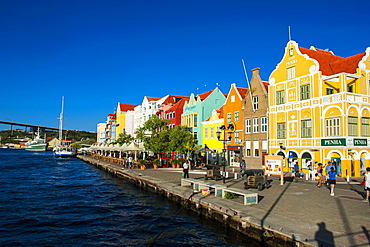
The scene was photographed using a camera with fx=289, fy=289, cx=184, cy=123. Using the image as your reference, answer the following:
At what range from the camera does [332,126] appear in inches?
1140

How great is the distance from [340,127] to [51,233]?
26110mm

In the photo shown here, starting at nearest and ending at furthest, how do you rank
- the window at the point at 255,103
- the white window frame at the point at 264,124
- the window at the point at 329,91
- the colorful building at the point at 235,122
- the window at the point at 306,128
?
the window at the point at 329,91, the window at the point at 306,128, the white window frame at the point at 264,124, the window at the point at 255,103, the colorful building at the point at 235,122

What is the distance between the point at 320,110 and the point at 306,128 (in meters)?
2.66

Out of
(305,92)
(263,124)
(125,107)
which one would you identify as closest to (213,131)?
(263,124)

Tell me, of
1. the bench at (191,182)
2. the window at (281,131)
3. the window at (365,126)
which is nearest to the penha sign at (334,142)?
the window at (365,126)

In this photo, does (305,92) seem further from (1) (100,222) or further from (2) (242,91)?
(1) (100,222)

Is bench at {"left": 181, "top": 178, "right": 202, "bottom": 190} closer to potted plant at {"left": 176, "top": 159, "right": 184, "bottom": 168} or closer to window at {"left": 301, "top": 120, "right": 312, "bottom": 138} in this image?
window at {"left": 301, "top": 120, "right": 312, "bottom": 138}

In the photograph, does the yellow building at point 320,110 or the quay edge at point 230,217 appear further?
the yellow building at point 320,110

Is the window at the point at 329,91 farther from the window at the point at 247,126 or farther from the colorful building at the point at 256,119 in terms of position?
the window at the point at 247,126

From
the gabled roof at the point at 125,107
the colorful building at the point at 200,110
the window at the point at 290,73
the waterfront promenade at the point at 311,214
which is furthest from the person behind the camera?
the gabled roof at the point at 125,107

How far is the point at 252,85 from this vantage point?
40.9 meters

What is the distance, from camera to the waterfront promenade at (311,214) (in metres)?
9.66

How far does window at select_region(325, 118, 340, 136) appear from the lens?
28.5 metres

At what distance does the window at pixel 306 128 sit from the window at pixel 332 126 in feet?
6.62
